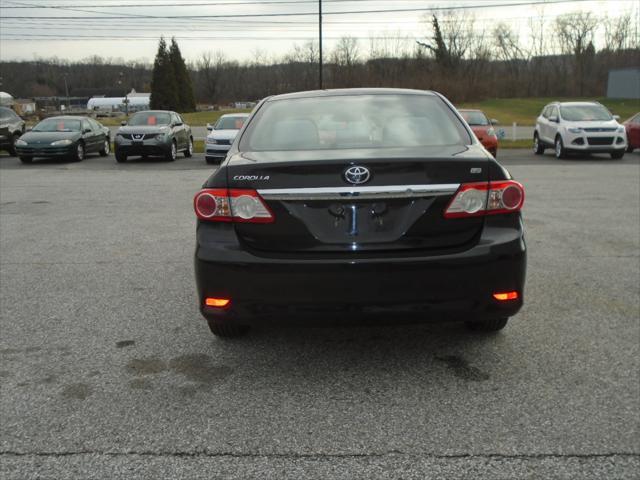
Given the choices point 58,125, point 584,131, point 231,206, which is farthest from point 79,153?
point 231,206

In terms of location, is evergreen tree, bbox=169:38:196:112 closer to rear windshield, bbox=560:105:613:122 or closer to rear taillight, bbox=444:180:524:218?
rear windshield, bbox=560:105:613:122

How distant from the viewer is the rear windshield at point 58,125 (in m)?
19.9

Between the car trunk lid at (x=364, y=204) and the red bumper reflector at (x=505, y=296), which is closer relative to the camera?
the car trunk lid at (x=364, y=204)

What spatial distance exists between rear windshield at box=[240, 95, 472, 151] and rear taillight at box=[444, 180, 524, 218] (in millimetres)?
533

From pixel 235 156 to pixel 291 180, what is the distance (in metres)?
0.59

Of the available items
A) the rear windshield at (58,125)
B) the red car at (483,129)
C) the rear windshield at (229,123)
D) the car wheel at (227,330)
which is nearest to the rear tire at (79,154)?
the rear windshield at (58,125)

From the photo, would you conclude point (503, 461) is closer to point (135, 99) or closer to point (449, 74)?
point (449, 74)

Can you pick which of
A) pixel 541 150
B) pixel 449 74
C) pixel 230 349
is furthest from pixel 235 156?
pixel 449 74

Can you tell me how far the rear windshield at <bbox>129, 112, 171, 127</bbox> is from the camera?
20.0 m

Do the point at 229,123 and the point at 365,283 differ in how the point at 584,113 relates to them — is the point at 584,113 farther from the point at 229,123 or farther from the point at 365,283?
the point at 365,283

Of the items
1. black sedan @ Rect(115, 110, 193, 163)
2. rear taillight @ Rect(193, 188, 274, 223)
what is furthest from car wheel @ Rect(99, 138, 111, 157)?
rear taillight @ Rect(193, 188, 274, 223)

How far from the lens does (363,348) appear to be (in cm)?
393

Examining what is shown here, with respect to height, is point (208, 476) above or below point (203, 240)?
below

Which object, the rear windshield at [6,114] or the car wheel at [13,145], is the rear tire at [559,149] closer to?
the car wheel at [13,145]
